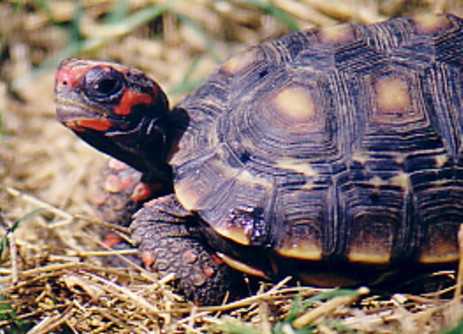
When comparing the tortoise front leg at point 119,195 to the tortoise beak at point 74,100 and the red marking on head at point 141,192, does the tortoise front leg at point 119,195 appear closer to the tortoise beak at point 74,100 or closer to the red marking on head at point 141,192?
the red marking on head at point 141,192

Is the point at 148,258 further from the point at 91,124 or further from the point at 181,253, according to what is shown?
the point at 91,124

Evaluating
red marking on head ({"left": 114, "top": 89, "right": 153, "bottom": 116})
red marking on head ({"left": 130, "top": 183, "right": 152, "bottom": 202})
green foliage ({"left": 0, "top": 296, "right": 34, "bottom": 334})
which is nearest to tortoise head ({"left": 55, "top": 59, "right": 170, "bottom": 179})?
red marking on head ({"left": 114, "top": 89, "right": 153, "bottom": 116})

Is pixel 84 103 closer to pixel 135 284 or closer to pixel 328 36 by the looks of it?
pixel 135 284

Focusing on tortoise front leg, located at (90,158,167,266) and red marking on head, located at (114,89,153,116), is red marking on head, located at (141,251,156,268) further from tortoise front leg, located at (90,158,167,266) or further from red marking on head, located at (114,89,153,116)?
red marking on head, located at (114,89,153,116)

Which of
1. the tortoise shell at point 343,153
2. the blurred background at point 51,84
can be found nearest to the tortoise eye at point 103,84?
the tortoise shell at point 343,153

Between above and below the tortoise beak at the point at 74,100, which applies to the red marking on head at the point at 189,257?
below

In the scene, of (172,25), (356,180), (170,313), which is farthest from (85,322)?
(172,25)
